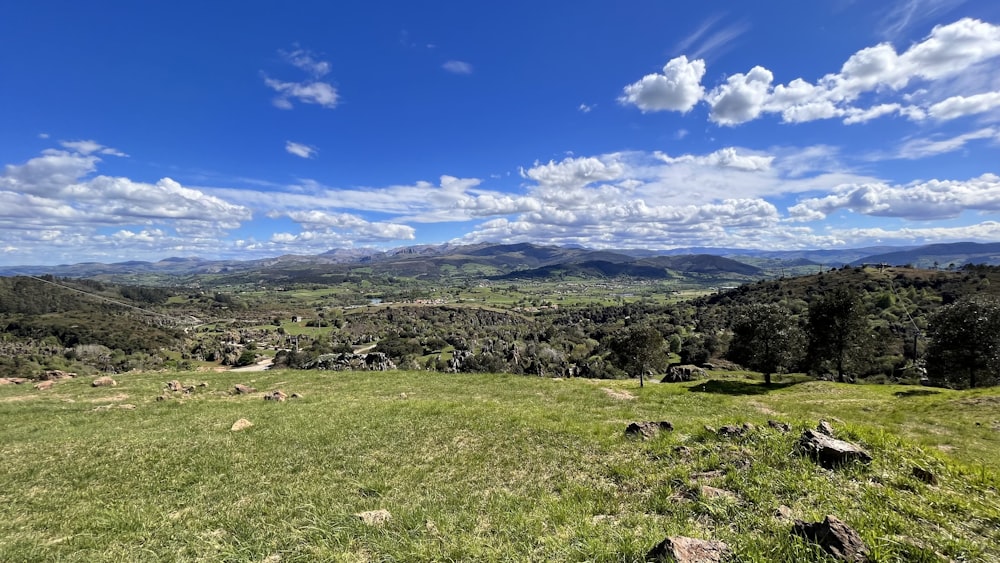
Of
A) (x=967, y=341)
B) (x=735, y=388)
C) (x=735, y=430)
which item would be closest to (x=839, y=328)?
(x=967, y=341)

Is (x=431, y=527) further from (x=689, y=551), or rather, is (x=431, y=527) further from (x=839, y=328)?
(x=839, y=328)

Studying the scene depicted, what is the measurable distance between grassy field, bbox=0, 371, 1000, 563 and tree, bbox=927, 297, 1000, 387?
30.3m

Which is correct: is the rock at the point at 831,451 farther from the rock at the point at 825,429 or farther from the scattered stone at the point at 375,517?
the scattered stone at the point at 375,517

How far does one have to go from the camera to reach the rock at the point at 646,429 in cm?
1370

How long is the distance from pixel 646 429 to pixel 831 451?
17.7 feet

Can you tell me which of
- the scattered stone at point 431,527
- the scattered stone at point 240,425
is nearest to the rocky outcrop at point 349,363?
the scattered stone at point 240,425

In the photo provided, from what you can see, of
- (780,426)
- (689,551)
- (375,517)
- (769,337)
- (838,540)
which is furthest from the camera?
(769,337)

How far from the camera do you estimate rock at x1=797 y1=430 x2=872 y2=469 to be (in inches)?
370

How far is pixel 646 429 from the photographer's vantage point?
13984 millimetres

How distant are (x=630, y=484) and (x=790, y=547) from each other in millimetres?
4151

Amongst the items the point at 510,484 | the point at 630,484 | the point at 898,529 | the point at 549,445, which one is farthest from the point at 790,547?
the point at 549,445

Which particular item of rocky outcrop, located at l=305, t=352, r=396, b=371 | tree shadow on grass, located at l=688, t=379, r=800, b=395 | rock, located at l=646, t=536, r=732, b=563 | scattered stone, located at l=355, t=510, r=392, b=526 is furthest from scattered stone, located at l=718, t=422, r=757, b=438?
rocky outcrop, located at l=305, t=352, r=396, b=371

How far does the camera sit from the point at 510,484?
10.7m

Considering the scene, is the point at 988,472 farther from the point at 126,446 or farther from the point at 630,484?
the point at 126,446
